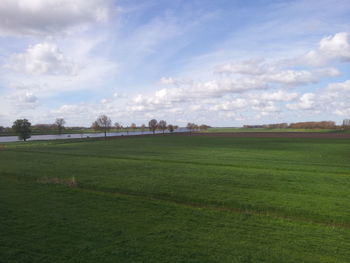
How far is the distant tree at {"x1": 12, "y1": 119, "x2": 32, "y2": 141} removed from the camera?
93.0 metres

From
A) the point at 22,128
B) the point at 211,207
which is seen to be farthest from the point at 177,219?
the point at 22,128

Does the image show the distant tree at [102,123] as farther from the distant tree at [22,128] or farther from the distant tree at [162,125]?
the distant tree at [162,125]

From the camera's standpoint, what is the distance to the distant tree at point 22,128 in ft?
305

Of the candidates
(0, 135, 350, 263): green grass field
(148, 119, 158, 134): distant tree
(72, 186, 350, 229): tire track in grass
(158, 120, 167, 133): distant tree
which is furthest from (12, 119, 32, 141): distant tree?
(72, 186, 350, 229): tire track in grass

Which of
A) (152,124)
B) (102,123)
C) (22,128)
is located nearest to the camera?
(22,128)

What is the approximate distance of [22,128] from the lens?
93688 mm

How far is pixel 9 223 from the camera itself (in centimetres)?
1133

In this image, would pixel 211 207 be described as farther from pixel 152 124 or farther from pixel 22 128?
pixel 152 124

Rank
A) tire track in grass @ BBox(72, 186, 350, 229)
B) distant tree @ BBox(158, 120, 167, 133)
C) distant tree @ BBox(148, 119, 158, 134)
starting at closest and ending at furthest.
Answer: tire track in grass @ BBox(72, 186, 350, 229) → distant tree @ BBox(148, 119, 158, 134) → distant tree @ BBox(158, 120, 167, 133)

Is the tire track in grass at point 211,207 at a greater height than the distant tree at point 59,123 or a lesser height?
lesser

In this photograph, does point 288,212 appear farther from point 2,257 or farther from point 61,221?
point 2,257

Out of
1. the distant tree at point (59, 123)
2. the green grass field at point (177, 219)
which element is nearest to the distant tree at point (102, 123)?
the distant tree at point (59, 123)

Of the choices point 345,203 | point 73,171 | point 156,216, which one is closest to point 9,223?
point 156,216

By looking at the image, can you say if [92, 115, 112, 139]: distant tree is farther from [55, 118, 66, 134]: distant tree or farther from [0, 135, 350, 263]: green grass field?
[0, 135, 350, 263]: green grass field
